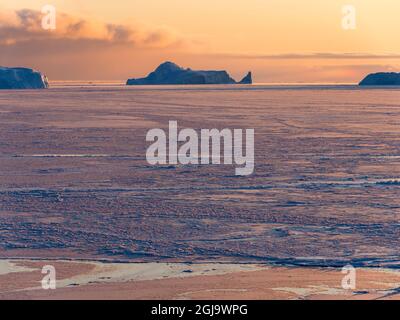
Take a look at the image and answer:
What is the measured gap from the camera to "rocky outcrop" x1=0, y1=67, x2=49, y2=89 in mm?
95562

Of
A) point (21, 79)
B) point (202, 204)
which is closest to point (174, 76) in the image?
point (21, 79)

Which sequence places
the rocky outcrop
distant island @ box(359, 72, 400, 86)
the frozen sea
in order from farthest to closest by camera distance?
1. distant island @ box(359, 72, 400, 86)
2. the rocky outcrop
3. the frozen sea

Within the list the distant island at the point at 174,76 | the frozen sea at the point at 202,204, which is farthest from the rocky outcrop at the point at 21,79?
the frozen sea at the point at 202,204

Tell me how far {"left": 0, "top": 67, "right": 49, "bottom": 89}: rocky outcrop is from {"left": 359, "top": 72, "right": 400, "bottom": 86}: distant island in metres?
43.1

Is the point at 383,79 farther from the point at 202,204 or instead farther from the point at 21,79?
the point at 202,204

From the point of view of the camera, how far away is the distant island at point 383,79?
10619cm

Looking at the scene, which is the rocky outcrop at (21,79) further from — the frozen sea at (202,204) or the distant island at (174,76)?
the frozen sea at (202,204)

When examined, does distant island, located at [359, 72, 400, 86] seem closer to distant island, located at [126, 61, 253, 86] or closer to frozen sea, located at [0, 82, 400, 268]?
distant island, located at [126, 61, 253, 86]

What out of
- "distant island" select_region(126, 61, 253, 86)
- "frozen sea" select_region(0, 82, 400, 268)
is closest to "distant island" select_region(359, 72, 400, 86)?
"distant island" select_region(126, 61, 253, 86)

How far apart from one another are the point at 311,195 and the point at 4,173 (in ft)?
15.2

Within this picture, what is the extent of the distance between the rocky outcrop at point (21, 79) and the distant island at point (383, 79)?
43070 mm

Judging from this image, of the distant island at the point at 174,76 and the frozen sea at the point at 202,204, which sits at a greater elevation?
the distant island at the point at 174,76

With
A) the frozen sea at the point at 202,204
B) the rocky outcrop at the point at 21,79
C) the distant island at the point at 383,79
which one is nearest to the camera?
the frozen sea at the point at 202,204

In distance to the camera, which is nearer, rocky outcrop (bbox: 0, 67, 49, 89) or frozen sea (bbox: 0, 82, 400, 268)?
frozen sea (bbox: 0, 82, 400, 268)
